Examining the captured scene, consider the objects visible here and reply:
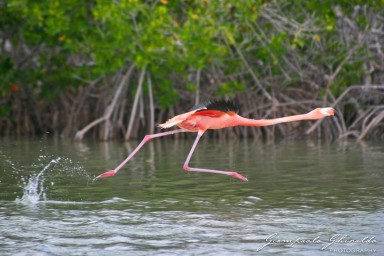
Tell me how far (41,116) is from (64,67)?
1.66 metres

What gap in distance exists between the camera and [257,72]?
69.2 feet

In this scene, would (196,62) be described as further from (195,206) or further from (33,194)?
(195,206)

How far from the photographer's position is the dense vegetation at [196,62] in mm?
18594

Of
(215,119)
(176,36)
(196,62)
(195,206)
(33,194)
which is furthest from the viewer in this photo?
(196,62)

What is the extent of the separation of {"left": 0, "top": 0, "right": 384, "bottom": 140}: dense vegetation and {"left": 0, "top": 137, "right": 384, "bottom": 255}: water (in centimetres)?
474

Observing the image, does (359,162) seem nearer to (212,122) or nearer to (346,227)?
(212,122)

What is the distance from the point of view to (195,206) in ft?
27.3

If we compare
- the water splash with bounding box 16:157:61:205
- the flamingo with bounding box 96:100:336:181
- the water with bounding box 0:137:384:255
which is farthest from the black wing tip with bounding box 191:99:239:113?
the water splash with bounding box 16:157:61:205

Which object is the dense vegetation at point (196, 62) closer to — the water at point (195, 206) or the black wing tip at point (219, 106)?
the water at point (195, 206)

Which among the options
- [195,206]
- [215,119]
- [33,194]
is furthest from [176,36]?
[195,206]

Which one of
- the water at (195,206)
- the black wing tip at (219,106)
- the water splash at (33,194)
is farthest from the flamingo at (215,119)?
the water splash at (33,194)

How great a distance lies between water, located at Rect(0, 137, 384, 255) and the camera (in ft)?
20.9

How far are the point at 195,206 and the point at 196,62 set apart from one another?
34.5 ft

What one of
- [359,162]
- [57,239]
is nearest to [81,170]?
[359,162]
